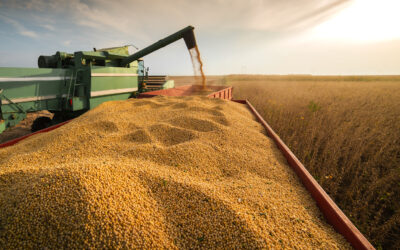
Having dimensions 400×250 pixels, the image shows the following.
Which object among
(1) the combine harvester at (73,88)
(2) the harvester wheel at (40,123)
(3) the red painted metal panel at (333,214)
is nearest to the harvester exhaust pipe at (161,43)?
(1) the combine harvester at (73,88)

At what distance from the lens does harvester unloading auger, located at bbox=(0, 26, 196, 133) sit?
2.85 meters

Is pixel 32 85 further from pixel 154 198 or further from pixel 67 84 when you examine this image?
pixel 154 198

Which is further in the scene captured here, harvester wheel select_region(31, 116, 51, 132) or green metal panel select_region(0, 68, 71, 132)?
→ harvester wheel select_region(31, 116, 51, 132)

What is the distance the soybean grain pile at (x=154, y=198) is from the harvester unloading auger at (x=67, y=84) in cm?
129

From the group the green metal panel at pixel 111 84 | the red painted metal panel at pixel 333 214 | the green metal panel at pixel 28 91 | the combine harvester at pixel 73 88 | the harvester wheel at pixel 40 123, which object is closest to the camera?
the red painted metal panel at pixel 333 214

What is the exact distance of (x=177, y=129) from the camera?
8.04ft

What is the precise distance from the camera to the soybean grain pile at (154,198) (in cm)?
98

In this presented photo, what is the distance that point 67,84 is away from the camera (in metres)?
3.59

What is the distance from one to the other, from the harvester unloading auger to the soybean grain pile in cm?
129

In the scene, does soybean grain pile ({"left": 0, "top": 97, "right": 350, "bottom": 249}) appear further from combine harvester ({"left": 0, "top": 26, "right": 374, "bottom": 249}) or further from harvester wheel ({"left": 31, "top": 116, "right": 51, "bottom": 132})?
harvester wheel ({"left": 31, "top": 116, "right": 51, "bottom": 132})

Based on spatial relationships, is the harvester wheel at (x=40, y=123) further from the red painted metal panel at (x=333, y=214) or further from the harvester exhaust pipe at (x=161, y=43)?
the red painted metal panel at (x=333, y=214)


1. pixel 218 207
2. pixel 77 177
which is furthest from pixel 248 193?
pixel 77 177

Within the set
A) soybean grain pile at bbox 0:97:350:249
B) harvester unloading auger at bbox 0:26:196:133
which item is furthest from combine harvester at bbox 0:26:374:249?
soybean grain pile at bbox 0:97:350:249

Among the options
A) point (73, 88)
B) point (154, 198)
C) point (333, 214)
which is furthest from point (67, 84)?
point (333, 214)
